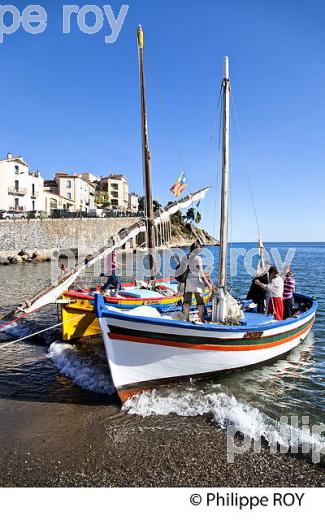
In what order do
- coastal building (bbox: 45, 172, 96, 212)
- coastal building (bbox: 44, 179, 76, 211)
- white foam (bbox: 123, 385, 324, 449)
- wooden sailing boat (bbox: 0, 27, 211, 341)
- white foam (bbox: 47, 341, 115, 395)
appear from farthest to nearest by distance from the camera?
coastal building (bbox: 45, 172, 96, 212) → coastal building (bbox: 44, 179, 76, 211) → wooden sailing boat (bbox: 0, 27, 211, 341) → white foam (bbox: 47, 341, 115, 395) → white foam (bbox: 123, 385, 324, 449)

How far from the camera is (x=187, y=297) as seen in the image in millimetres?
10523

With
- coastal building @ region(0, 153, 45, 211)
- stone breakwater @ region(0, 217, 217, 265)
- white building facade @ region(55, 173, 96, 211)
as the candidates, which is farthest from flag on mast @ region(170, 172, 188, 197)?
white building facade @ region(55, 173, 96, 211)

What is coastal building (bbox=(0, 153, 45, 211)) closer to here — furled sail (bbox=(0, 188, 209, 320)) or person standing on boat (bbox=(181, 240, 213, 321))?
furled sail (bbox=(0, 188, 209, 320))

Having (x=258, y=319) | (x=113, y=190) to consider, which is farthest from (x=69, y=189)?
(x=258, y=319)

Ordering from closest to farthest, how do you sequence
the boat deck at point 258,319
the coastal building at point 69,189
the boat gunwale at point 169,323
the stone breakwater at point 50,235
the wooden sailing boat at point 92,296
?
1. the boat gunwale at point 169,323
2. the boat deck at point 258,319
3. the wooden sailing boat at point 92,296
4. the stone breakwater at point 50,235
5. the coastal building at point 69,189

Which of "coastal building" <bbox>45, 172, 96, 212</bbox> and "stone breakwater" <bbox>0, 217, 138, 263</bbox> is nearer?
"stone breakwater" <bbox>0, 217, 138, 263</bbox>

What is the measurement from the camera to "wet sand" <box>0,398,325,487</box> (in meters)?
5.99

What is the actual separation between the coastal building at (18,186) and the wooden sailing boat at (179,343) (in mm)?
67165

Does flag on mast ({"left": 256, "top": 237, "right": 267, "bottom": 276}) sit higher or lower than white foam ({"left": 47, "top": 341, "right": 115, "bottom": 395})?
higher

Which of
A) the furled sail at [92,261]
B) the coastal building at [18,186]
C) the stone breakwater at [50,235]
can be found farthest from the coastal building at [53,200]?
the furled sail at [92,261]

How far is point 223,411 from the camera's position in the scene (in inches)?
328

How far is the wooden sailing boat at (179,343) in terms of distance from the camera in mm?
8688

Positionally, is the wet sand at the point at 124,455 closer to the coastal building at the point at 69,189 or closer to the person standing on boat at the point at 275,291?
the person standing on boat at the point at 275,291

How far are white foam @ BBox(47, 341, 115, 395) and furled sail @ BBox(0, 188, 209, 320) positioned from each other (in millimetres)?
1848
